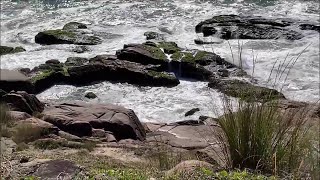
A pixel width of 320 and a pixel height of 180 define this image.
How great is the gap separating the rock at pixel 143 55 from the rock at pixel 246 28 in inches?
145

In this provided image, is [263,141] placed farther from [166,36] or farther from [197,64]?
[166,36]

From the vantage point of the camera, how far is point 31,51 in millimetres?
18172

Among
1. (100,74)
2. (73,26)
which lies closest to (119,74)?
(100,74)

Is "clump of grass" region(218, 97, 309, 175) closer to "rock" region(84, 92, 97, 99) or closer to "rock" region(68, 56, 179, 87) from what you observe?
"rock" region(84, 92, 97, 99)

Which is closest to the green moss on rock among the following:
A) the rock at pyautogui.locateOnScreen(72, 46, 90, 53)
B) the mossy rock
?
the mossy rock

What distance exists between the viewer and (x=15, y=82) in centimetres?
1439

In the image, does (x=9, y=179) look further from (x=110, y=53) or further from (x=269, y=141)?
(x=110, y=53)

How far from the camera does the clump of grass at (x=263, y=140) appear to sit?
483 cm

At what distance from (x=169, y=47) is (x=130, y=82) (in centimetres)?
259

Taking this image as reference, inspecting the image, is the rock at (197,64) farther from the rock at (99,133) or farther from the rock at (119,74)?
the rock at (99,133)

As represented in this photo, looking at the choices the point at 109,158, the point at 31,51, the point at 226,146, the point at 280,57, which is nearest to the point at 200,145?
the point at 109,158

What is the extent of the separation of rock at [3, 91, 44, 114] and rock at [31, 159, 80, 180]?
19.6 ft

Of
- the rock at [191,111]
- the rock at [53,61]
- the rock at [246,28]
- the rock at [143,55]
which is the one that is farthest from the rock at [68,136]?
the rock at [246,28]

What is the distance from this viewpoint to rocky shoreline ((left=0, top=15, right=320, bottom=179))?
802cm
